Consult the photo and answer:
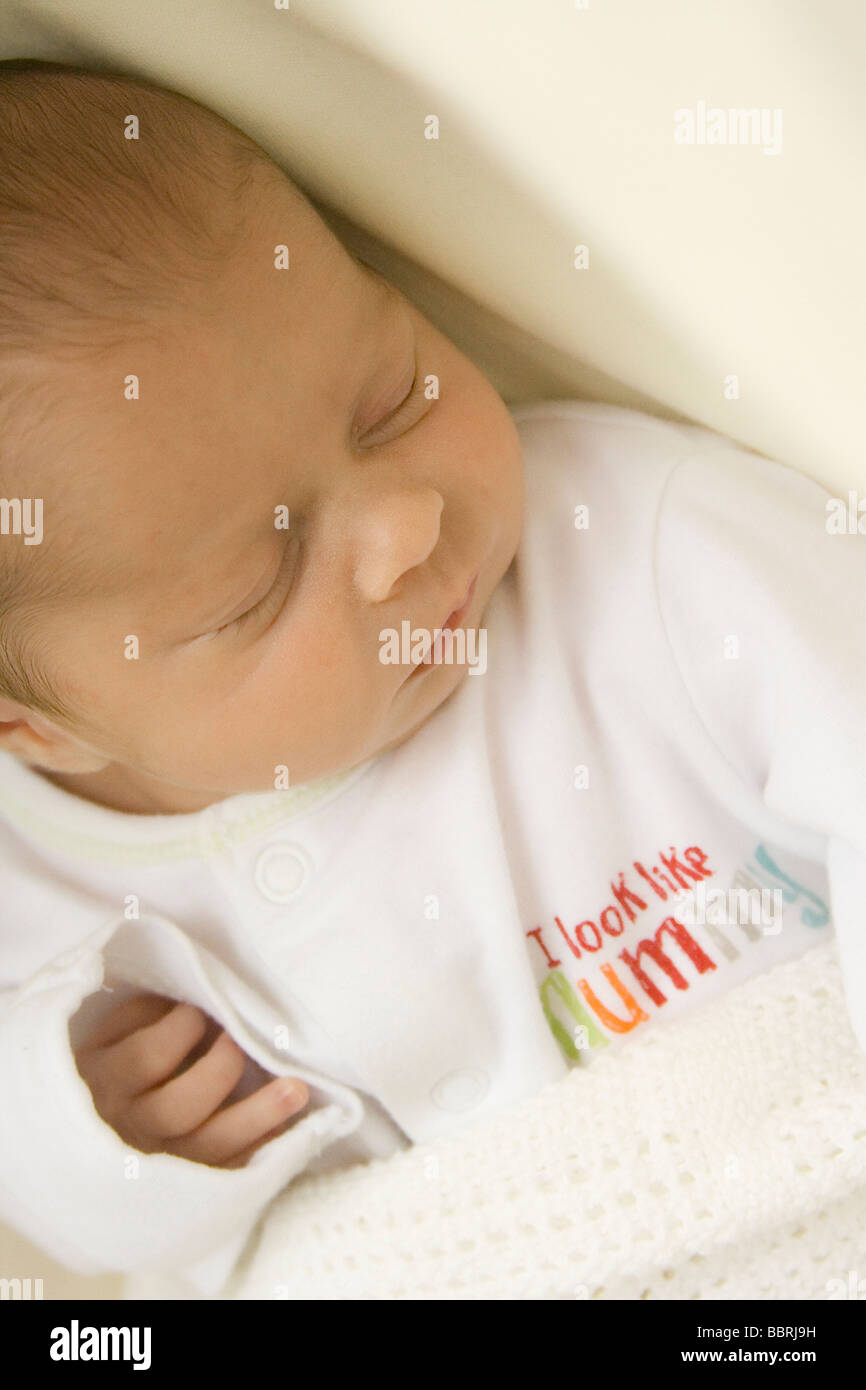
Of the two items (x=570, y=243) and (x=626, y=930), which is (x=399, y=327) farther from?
(x=626, y=930)

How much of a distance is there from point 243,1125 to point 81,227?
84 cm

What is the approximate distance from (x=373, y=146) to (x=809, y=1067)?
85 centimetres

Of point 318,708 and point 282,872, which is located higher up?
point 318,708

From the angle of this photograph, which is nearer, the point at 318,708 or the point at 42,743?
the point at 318,708

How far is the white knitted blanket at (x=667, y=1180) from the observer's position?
985mm

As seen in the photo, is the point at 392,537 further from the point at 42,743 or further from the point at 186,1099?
the point at 186,1099

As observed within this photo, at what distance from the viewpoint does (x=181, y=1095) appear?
116cm

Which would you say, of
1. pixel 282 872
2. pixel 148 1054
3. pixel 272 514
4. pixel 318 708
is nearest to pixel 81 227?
pixel 272 514

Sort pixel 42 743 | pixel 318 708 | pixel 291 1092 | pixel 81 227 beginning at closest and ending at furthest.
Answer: pixel 81 227 < pixel 318 708 < pixel 42 743 < pixel 291 1092

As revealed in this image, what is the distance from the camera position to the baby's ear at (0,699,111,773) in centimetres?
99

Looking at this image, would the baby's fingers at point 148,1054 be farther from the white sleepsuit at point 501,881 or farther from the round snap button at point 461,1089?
the round snap button at point 461,1089

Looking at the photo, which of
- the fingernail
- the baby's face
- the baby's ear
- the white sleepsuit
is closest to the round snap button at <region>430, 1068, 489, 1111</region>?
the white sleepsuit

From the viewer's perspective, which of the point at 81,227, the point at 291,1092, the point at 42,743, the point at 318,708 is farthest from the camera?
the point at 291,1092
